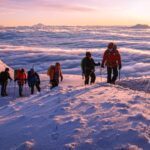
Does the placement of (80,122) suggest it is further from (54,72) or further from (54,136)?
(54,72)

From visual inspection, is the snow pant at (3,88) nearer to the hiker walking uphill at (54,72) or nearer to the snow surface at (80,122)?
the hiker walking uphill at (54,72)

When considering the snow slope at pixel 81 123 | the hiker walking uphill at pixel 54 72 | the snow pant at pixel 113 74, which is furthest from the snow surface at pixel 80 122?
the hiker walking uphill at pixel 54 72

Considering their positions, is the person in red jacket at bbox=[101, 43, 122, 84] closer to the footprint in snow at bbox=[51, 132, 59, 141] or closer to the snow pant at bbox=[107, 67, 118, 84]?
the snow pant at bbox=[107, 67, 118, 84]

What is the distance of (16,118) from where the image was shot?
35.0 feet

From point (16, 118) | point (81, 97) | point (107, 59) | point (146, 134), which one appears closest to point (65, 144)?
point (146, 134)

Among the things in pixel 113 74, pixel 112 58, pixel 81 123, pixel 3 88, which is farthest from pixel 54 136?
pixel 3 88

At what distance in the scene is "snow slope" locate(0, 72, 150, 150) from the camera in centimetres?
838

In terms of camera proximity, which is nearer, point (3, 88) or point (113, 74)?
point (113, 74)

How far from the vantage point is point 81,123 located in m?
9.36

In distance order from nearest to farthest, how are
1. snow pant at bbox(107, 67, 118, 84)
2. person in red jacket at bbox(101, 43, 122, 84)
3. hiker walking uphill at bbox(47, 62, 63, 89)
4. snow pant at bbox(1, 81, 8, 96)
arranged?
person in red jacket at bbox(101, 43, 122, 84) → snow pant at bbox(107, 67, 118, 84) → hiker walking uphill at bbox(47, 62, 63, 89) → snow pant at bbox(1, 81, 8, 96)

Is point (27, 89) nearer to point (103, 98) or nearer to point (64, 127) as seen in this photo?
point (103, 98)

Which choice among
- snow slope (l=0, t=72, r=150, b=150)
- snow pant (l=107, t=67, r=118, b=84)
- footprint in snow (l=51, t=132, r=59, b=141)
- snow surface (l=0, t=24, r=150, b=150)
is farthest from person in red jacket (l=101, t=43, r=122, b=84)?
footprint in snow (l=51, t=132, r=59, b=141)

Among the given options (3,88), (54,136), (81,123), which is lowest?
(3,88)

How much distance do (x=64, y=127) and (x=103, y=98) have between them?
Answer: 8.04 feet
